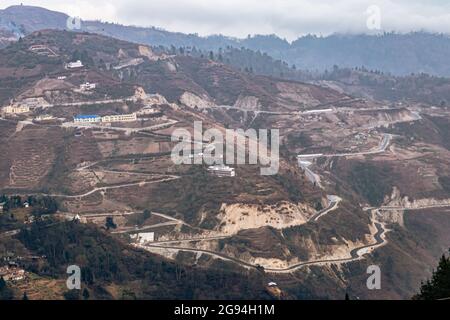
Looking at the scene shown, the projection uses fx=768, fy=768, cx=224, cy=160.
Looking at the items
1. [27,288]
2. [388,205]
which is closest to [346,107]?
[388,205]

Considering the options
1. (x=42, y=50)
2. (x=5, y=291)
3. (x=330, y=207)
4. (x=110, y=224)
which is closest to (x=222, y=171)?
(x=330, y=207)

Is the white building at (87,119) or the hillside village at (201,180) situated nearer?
the hillside village at (201,180)

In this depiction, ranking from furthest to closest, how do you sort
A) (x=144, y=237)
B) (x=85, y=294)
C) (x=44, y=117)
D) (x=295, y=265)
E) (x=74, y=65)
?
(x=74, y=65) → (x=44, y=117) → (x=144, y=237) → (x=295, y=265) → (x=85, y=294)

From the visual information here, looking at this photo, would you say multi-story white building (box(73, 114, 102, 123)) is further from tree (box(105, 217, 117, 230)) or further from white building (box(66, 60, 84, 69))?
tree (box(105, 217, 117, 230))

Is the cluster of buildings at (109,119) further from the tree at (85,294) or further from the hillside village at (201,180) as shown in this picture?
the tree at (85,294)

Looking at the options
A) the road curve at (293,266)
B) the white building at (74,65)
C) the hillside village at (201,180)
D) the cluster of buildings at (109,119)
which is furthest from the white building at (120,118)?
the road curve at (293,266)

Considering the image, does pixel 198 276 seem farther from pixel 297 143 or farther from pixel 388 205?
pixel 297 143

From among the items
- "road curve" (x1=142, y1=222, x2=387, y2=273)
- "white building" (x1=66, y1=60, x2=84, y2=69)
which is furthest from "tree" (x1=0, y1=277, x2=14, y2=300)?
"white building" (x1=66, y1=60, x2=84, y2=69)

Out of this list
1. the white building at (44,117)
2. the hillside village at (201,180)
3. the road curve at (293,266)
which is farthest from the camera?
the white building at (44,117)

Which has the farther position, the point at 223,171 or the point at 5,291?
the point at 223,171

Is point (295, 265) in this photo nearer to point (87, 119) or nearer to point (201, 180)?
point (201, 180)

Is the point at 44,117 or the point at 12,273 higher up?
the point at 44,117
